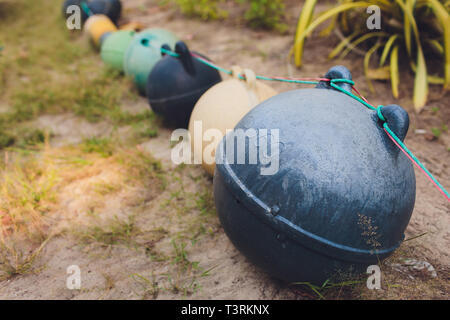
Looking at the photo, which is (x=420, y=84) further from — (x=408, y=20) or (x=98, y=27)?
(x=98, y=27)

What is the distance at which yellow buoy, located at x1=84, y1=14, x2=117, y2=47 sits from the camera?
5641 millimetres

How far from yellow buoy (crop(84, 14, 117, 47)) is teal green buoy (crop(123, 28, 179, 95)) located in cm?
175

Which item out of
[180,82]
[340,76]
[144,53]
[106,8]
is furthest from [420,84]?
[106,8]

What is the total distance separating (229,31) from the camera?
5.65 m

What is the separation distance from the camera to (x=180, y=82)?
327 centimetres

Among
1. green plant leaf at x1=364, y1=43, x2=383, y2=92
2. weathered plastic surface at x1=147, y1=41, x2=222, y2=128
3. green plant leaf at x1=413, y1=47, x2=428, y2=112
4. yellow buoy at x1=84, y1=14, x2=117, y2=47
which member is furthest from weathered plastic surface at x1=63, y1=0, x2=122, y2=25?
green plant leaf at x1=413, y1=47, x2=428, y2=112

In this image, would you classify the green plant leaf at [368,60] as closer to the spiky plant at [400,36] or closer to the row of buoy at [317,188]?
the spiky plant at [400,36]

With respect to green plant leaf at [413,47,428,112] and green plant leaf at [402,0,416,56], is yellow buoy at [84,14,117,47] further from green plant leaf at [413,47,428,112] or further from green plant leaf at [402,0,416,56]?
green plant leaf at [413,47,428,112]

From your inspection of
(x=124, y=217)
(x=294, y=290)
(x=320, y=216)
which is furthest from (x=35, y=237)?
(x=320, y=216)

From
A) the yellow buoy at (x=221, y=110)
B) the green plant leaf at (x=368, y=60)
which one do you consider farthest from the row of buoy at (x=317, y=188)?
the green plant leaf at (x=368, y=60)

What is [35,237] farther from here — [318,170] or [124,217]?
[318,170]

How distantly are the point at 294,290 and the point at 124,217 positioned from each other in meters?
1.37

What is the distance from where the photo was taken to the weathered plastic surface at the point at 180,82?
3271 mm

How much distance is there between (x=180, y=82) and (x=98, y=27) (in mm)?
3169
